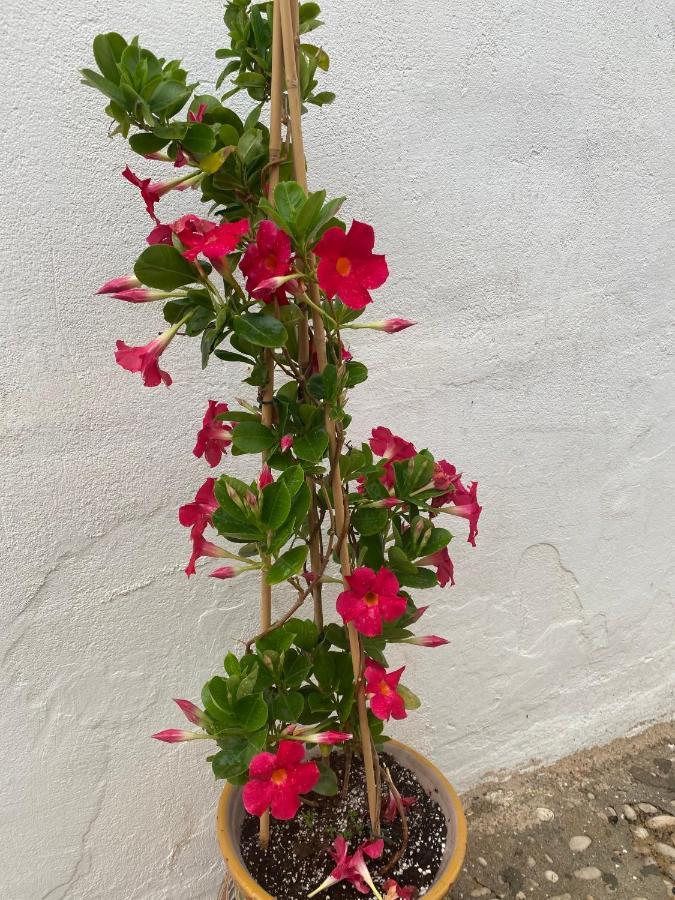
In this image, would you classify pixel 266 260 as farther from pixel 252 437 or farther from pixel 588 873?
pixel 588 873

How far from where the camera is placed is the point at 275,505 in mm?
854

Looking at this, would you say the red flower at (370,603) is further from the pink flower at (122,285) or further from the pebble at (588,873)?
the pebble at (588,873)

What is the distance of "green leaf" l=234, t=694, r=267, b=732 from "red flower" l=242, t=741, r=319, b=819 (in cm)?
4

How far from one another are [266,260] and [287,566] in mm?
358

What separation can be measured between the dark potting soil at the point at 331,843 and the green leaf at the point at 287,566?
1.76 ft

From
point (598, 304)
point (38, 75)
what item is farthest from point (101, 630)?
point (598, 304)

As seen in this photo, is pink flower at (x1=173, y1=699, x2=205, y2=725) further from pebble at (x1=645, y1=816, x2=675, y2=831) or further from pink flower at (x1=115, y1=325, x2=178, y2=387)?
pebble at (x1=645, y1=816, x2=675, y2=831)

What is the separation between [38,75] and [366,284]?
0.67 m

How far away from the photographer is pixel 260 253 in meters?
0.80

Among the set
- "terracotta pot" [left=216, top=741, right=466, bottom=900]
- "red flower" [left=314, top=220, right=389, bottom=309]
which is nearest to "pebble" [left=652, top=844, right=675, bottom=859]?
"terracotta pot" [left=216, top=741, right=466, bottom=900]

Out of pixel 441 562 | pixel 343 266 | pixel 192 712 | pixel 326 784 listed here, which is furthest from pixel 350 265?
pixel 326 784

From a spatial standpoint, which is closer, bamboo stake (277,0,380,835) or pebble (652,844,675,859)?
bamboo stake (277,0,380,835)

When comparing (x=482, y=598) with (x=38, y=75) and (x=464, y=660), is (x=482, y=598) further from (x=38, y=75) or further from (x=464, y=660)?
(x=38, y=75)

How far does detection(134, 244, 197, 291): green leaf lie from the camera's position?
796 millimetres
